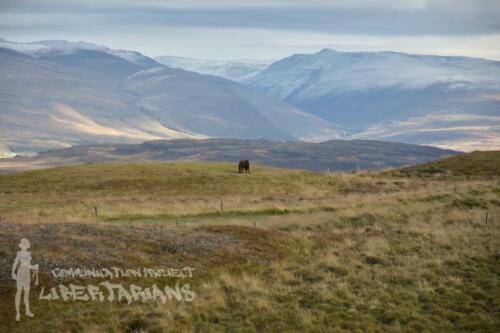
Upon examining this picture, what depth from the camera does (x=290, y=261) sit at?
29594 millimetres

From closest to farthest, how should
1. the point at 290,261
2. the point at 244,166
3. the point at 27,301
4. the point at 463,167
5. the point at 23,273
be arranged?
the point at 27,301 < the point at 23,273 < the point at 290,261 < the point at 463,167 < the point at 244,166

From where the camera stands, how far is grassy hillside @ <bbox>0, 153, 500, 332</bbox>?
73.7 feet

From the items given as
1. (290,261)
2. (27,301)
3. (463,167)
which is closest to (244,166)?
(463,167)

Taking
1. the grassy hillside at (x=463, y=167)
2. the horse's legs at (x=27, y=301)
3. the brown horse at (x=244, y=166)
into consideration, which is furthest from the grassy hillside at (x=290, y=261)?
the brown horse at (x=244, y=166)

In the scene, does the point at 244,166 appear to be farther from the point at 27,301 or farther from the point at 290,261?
the point at 27,301

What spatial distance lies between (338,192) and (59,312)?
42.6 metres

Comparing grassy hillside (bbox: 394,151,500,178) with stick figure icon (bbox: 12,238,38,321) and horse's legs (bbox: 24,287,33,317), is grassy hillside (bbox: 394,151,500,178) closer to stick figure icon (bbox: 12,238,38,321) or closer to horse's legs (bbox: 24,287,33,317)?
stick figure icon (bbox: 12,238,38,321)

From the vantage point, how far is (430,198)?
51.2m

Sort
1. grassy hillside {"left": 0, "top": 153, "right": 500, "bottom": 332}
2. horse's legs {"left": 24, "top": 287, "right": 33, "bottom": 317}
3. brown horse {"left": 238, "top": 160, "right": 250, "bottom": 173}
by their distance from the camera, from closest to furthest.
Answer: horse's legs {"left": 24, "top": 287, "right": 33, "bottom": 317} < grassy hillside {"left": 0, "top": 153, "right": 500, "bottom": 332} < brown horse {"left": 238, "top": 160, "right": 250, "bottom": 173}

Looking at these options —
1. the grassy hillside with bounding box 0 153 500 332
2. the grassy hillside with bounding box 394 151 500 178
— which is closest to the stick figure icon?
the grassy hillside with bounding box 0 153 500 332

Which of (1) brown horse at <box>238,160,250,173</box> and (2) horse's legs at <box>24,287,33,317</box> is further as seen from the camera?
(1) brown horse at <box>238,160,250,173</box>

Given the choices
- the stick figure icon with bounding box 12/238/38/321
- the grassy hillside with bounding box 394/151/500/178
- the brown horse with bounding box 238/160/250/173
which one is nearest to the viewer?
the stick figure icon with bounding box 12/238/38/321

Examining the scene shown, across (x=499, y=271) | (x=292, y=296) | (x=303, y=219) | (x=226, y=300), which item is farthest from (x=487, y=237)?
(x=226, y=300)

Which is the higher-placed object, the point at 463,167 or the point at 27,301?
the point at 463,167
